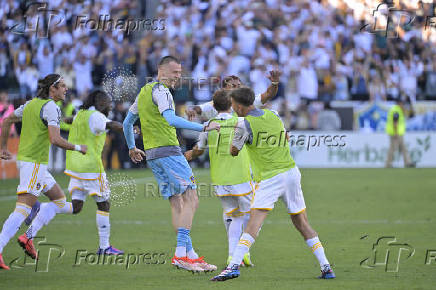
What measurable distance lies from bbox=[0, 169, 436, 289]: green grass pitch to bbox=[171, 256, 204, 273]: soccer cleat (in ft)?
0.27

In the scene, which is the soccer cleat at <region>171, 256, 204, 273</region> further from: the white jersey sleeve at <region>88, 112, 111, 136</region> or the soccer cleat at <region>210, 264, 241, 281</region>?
the white jersey sleeve at <region>88, 112, 111, 136</region>

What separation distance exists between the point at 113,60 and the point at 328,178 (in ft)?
25.2

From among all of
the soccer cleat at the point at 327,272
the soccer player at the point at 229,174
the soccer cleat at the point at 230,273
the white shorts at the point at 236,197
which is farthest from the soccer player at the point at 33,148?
the soccer cleat at the point at 327,272

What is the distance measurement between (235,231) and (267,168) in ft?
4.76

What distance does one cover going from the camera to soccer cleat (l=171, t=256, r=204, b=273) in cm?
883

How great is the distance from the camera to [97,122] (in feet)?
34.5

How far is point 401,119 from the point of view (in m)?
25.7

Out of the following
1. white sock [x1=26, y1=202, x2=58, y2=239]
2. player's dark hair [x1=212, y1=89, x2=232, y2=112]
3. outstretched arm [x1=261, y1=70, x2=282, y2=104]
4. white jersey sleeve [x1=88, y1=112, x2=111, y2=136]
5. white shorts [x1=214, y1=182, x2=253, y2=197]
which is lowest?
white sock [x1=26, y1=202, x2=58, y2=239]

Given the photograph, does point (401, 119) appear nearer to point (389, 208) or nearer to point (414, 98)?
point (414, 98)

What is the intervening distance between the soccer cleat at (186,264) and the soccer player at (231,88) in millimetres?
1636

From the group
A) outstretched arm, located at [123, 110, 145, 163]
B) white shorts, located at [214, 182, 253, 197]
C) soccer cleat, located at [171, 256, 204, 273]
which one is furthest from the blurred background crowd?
soccer cleat, located at [171, 256, 204, 273]

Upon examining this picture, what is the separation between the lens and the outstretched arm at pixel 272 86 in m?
9.02

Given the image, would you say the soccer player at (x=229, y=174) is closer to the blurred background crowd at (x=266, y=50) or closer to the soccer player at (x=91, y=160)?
the soccer player at (x=91, y=160)

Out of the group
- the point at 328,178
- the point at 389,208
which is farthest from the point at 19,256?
the point at 328,178
